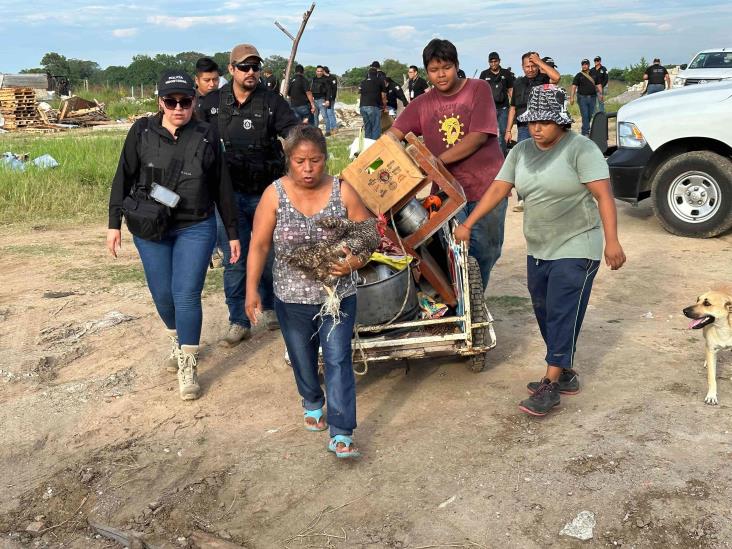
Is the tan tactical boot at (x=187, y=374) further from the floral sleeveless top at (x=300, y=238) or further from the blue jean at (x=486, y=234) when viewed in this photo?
the blue jean at (x=486, y=234)

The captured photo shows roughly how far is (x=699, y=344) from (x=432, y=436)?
238 centimetres

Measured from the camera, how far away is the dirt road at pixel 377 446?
3490 millimetres

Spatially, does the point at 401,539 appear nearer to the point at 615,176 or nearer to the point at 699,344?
the point at 699,344

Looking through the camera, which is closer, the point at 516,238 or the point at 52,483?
the point at 52,483

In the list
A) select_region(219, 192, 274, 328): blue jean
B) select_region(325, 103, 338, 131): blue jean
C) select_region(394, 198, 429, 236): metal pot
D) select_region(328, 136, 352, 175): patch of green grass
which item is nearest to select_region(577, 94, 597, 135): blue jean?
select_region(328, 136, 352, 175): patch of green grass

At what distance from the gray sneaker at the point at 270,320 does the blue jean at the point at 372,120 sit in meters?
11.3

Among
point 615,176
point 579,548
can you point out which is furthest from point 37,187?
point 579,548

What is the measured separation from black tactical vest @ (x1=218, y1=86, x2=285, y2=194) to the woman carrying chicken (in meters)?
1.68

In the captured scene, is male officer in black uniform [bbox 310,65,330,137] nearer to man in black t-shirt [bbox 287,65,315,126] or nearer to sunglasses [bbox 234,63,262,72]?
man in black t-shirt [bbox 287,65,315,126]

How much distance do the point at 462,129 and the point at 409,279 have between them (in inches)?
44.8

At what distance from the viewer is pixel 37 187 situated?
38.1 ft

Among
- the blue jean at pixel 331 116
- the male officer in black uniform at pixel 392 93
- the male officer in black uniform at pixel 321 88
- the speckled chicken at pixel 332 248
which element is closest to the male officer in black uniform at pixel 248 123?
the speckled chicken at pixel 332 248

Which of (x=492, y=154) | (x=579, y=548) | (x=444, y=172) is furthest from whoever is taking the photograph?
(x=492, y=154)

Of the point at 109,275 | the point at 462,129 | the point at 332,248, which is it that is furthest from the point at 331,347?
the point at 109,275
